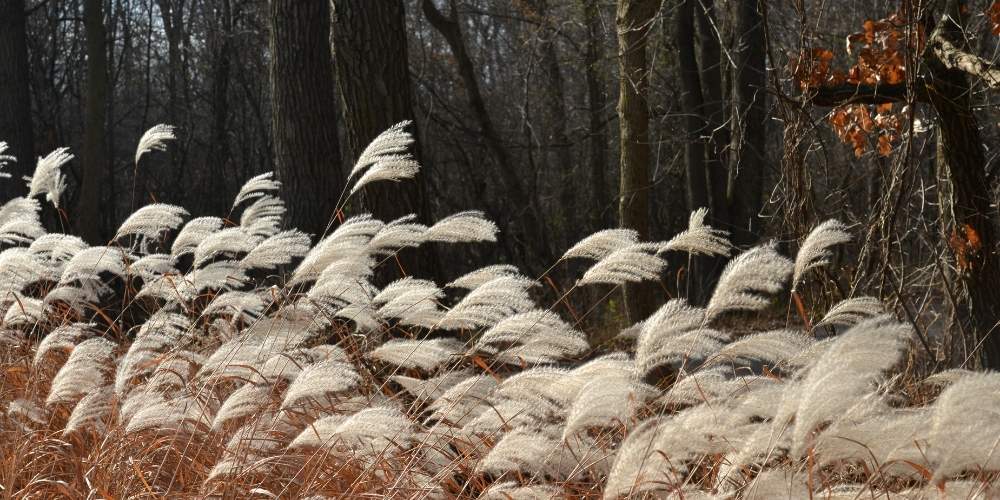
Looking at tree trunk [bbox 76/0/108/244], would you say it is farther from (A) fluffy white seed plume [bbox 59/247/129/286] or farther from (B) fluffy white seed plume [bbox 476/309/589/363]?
(B) fluffy white seed plume [bbox 476/309/589/363]

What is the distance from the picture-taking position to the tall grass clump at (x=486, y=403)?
227 cm

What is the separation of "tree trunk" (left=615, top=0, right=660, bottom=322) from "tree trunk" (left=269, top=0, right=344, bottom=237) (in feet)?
6.71

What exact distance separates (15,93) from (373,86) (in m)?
6.53

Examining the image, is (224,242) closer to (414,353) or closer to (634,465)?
(414,353)

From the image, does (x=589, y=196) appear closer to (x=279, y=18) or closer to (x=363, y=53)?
(x=279, y=18)

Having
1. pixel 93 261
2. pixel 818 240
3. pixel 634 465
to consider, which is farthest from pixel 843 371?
pixel 93 261

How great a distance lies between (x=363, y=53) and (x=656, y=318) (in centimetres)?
367

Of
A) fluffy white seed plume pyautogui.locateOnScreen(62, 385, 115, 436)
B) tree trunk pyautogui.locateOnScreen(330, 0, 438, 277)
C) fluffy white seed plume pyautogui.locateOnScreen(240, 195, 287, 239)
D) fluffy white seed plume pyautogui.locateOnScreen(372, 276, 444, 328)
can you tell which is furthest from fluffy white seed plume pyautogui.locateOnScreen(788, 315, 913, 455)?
tree trunk pyautogui.locateOnScreen(330, 0, 438, 277)

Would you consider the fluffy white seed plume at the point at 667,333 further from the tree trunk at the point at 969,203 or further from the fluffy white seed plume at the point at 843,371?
the tree trunk at the point at 969,203

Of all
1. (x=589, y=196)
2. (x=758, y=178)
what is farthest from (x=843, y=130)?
(x=589, y=196)

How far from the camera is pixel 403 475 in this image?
106 inches

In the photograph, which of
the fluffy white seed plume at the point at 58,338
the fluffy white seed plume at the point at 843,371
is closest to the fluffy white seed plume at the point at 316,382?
the fluffy white seed plume at the point at 843,371

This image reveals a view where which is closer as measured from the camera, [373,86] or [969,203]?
[969,203]

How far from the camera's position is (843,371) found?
2045 millimetres
